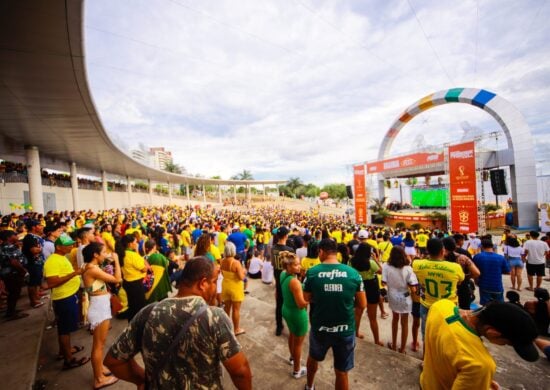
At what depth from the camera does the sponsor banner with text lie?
53.2 ft

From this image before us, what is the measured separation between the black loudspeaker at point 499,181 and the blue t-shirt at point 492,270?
14214 millimetres

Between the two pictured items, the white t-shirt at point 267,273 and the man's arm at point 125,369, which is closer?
the man's arm at point 125,369

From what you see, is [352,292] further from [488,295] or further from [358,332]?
[488,295]

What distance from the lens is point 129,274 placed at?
11.5 ft

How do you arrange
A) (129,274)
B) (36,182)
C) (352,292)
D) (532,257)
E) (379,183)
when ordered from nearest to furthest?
(352,292), (129,274), (532,257), (36,182), (379,183)

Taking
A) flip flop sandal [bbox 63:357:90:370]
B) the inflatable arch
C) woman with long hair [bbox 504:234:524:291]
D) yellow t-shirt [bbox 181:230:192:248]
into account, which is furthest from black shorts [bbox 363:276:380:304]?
the inflatable arch

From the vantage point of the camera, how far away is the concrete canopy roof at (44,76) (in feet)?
13.0

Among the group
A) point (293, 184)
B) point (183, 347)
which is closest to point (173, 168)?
point (293, 184)

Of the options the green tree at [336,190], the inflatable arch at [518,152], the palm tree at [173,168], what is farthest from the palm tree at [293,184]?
the inflatable arch at [518,152]

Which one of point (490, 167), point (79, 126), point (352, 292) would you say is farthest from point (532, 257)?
point (79, 126)

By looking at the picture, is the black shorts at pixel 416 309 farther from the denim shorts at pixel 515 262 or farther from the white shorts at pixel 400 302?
the denim shorts at pixel 515 262

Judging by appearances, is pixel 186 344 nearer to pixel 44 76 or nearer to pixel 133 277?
pixel 133 277

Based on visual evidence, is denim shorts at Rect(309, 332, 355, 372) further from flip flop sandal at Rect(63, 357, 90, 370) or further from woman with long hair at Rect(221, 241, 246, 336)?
A: flip flop sandal at Rect(63, 357, 90, 370)

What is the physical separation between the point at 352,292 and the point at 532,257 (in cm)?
626
